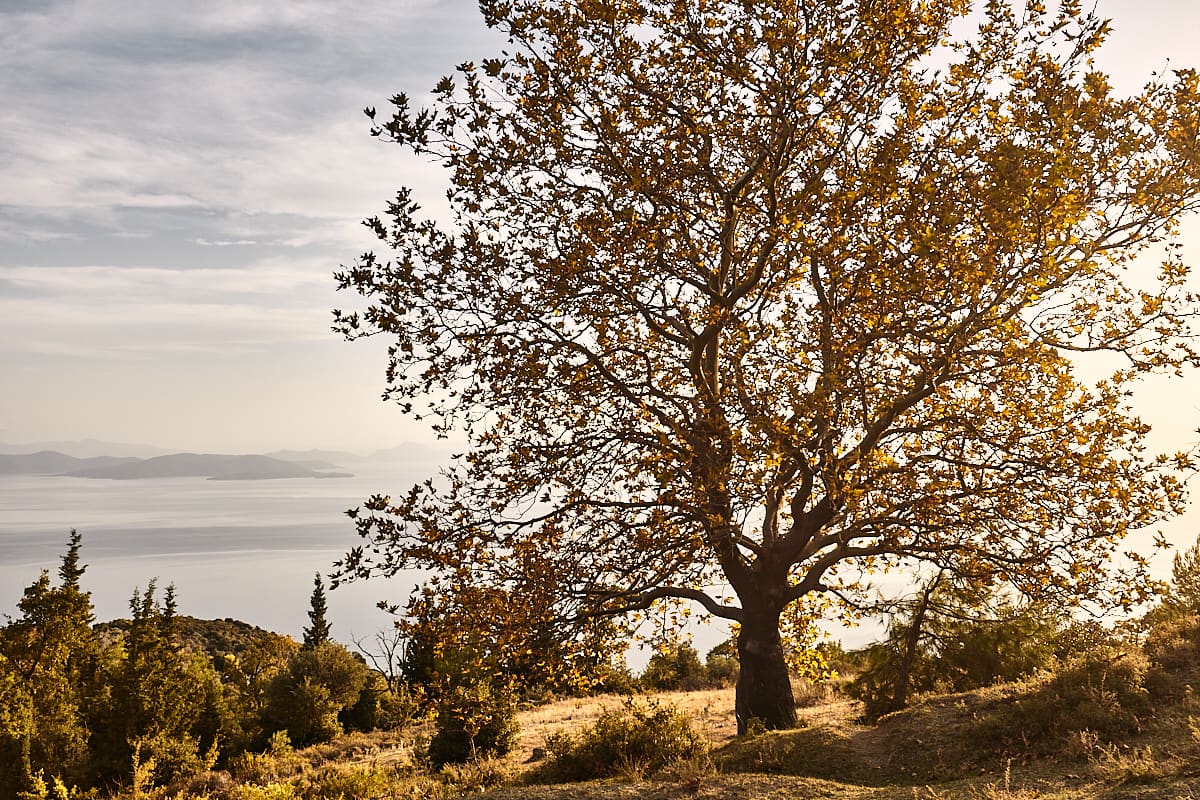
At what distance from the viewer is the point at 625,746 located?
454 inches

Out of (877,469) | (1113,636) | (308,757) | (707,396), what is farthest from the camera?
(308,757)

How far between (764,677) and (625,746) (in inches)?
93.6

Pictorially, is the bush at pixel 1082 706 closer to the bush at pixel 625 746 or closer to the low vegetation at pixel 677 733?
the low vegetation at pixel 677 733

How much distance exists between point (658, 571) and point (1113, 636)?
260 inches

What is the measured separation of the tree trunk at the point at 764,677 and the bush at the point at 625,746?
1.00 m

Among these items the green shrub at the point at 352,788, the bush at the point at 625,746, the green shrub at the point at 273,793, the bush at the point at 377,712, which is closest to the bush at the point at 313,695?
the bush at the point at 377,712

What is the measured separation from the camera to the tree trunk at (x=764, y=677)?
1234cm

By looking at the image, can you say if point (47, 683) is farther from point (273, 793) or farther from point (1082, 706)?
point (1082, 706)

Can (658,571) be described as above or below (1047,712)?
above

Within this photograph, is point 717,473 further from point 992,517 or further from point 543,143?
point 543,143

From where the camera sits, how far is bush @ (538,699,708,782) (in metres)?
11.2

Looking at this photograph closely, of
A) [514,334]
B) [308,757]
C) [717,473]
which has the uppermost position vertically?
[514,334]

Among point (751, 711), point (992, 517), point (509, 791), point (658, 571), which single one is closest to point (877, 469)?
point (992, 517)

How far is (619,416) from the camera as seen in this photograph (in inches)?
459
